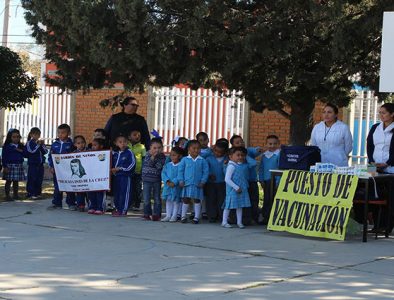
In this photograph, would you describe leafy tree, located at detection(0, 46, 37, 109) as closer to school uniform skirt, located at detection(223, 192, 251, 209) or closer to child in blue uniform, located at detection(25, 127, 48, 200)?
child in blue uniform, located at detection(25, 127, 48, 200)

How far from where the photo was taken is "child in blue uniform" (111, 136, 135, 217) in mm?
12695

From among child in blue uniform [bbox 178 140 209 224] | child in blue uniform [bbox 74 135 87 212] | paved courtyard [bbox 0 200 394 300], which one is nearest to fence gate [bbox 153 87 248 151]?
child in blue uniform [bbox 74 135 87 212]

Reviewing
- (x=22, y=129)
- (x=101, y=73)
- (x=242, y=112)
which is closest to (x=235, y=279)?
(x=101, y=73)

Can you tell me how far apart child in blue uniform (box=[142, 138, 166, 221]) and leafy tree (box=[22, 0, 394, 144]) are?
1318mm

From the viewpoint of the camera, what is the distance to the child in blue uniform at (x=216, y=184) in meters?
12.1

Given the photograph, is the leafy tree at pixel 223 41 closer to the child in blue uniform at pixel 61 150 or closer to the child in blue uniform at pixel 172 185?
the child in blue uniform at pixel 61 150

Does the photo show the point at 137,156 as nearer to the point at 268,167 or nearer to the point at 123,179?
the point at 123,179

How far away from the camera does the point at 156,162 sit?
12.3 m

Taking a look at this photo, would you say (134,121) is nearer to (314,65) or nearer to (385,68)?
(314,65)

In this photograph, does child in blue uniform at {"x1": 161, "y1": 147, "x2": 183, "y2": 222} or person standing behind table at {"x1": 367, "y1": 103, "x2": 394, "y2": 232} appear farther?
child in blue uniform at {"x1": 161, "y1": 147, "x2": 183, "y2": 222}

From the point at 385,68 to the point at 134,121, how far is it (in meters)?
5.97

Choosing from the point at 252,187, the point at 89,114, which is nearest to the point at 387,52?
the point at 252,187

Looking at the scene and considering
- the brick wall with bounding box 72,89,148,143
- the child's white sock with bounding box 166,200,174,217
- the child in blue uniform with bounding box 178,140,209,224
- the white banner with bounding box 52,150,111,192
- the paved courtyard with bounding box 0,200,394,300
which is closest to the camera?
the paved courtyard with bounding box 0,200,394,300

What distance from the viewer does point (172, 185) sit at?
11914 millimetres
